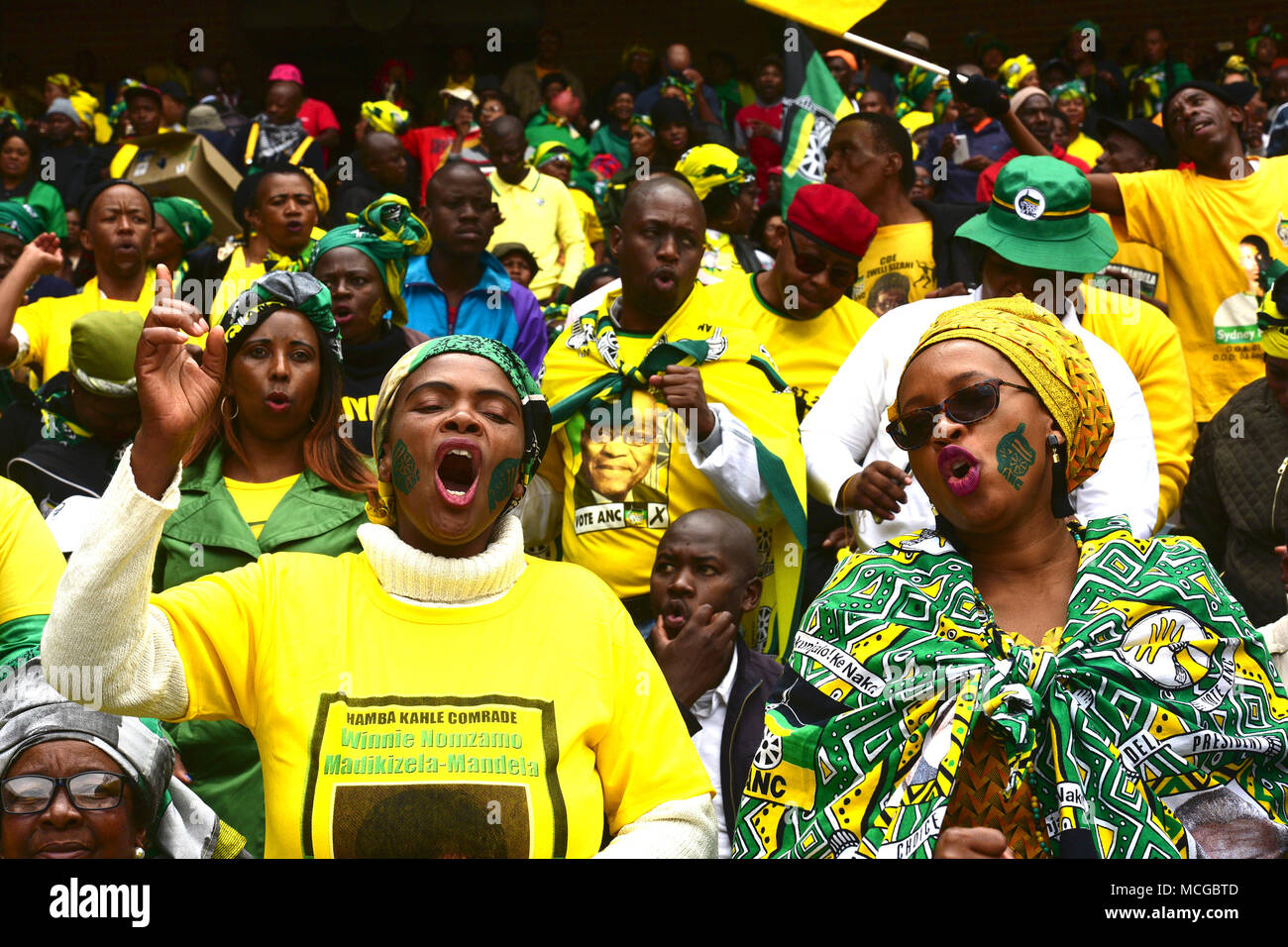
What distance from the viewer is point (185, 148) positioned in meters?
8.55

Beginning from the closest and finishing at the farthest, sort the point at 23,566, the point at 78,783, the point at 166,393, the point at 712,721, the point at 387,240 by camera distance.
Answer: the point at 166,393
the point at 78,783
the point at 23,566
the point at 712,721
the point at 387,240

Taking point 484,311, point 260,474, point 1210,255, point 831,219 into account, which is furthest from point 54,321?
point 1210,255

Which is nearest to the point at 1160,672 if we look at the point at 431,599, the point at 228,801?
the point at 431,599

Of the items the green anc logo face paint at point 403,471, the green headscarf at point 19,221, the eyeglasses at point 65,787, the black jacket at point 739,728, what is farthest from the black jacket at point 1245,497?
the green headscarf at point 19,221

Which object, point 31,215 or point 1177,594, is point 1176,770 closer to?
point 1177,594

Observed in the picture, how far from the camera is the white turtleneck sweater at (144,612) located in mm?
2387

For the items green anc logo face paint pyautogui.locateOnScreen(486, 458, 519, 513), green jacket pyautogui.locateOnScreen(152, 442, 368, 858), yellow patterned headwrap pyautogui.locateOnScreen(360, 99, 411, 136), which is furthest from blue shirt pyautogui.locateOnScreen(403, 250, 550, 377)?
yellow patterned headwrap pyautogui.locateOnScreen(360, 99, 411, 136)

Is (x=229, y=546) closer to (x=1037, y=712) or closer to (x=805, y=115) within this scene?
(x=1037, y=712)

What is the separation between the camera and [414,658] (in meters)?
2.67

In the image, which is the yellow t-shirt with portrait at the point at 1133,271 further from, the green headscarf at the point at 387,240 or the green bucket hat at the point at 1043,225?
the green headscarf at the point at 387,240

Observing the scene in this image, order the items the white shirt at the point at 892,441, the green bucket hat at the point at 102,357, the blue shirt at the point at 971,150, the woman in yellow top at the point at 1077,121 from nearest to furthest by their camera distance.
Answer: the white shirt at the point at 892,441
the green bucket hat at the point at 102,357
the blue shirt at the point at 971,150
the woman in yellow top at the point at 1077,121

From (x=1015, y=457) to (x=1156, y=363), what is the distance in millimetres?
2439

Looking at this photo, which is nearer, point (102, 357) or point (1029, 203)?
point (102, 357)

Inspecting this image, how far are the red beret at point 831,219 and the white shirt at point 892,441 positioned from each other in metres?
0.78
